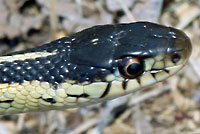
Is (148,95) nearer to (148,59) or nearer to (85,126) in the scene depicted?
(85,126)

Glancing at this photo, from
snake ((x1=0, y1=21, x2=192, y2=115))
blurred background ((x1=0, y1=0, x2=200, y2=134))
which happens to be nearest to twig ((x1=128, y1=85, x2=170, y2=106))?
blurred background ((x1=0, y1=0, x2=200, y2=134))

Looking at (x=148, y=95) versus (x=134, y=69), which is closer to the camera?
(x=134, y=69)

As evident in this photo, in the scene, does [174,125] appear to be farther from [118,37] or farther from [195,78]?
[118,37]

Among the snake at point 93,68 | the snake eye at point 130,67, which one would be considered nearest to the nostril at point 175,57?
the snake at point 93,68

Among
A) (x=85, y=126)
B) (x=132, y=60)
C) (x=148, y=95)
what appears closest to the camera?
(x=132, y=60)

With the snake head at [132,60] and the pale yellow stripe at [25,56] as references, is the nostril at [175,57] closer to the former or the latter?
the snake head at [132,60]

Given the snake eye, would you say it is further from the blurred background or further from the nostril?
the blurred background

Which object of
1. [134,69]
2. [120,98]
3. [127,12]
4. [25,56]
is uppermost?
[127,12]

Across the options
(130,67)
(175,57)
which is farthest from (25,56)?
(175,57)
